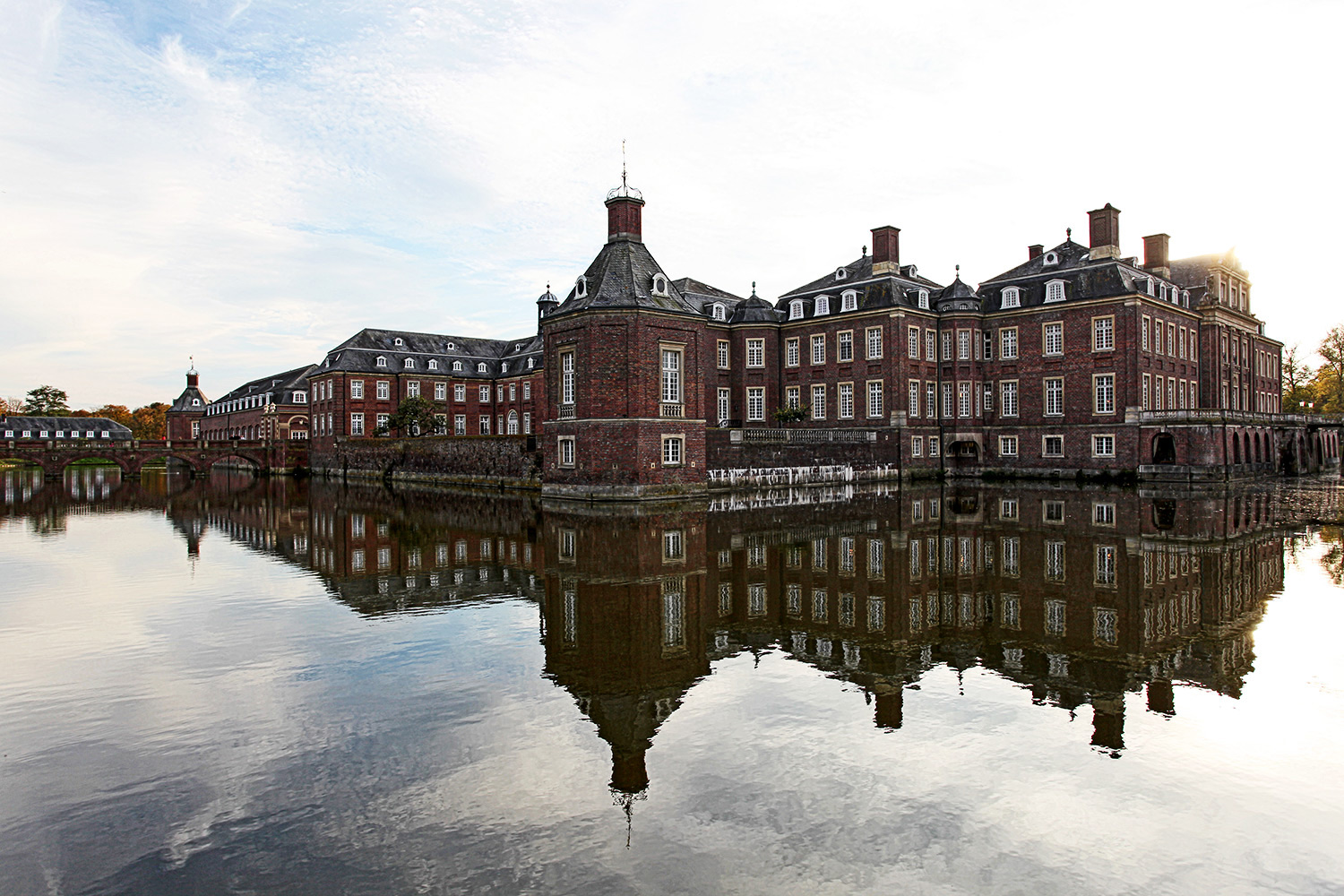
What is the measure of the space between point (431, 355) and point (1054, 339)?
147 feet

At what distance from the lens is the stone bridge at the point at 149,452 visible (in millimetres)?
51375

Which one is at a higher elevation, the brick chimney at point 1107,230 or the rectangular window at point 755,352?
the brick chimney at point 1107,230

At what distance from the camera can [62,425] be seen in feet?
269

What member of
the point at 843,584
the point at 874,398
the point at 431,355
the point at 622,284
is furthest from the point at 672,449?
the point at 431,355

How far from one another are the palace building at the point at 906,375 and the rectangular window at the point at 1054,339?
9 centimetres

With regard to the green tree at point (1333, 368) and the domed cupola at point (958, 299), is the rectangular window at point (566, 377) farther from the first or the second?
the green tree at point (1333, 368)

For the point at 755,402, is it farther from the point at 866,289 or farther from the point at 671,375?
the point at 671,375

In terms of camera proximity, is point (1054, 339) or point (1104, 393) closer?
point (1104, 393)

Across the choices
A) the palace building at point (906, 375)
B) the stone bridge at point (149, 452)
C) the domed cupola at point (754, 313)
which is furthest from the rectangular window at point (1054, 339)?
the stone bridge at point (149, 452)

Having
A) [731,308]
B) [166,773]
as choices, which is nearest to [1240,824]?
[166,773]

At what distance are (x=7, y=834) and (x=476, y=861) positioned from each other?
3303mm

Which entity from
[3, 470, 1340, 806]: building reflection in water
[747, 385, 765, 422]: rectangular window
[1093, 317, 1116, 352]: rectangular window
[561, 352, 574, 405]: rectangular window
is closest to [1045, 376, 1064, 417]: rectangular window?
[1093, 317, 1116, 352]: rectangular window

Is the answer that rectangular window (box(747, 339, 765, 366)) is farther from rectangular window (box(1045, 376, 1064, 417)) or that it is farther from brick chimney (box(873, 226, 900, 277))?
rectangular window (box(1045, 376, 1064, 417))

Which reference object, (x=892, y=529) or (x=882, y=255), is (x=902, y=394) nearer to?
(x=882, y=255)
